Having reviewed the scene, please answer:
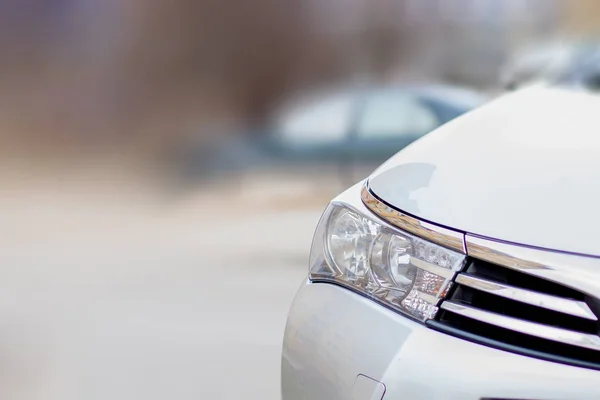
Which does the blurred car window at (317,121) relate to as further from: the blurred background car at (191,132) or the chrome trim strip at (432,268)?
the chrome trim strip at (432,268)

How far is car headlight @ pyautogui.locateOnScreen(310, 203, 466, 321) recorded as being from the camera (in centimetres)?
102

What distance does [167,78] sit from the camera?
270cm

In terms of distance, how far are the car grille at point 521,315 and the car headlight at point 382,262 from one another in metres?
0.03

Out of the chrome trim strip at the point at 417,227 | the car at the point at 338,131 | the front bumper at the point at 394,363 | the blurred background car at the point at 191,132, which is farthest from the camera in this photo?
the car at the point at 338,131

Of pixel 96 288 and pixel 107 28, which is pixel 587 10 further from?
pixel 96 288

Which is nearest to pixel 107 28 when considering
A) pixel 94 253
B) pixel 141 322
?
pixel 94 253

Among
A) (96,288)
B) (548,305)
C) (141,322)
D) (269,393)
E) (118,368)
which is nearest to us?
(548,305)

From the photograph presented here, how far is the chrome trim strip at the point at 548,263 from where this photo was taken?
0.91 metres

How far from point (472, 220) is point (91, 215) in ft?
7.15

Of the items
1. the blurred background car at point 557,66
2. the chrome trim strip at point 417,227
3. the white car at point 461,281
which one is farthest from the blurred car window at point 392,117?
the chrome trim strip at point 417,227

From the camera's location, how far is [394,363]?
3.20ft

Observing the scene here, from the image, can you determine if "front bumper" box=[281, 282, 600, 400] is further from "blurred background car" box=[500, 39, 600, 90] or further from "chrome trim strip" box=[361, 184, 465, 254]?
"blurred background car" box=[500, 39, 600, 90]

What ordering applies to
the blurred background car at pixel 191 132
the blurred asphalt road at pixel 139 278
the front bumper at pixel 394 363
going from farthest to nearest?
the blurred background car at pixel 191 132, the blurred asphalt road at pixel 139 278, the front bumper at pixel 394 363

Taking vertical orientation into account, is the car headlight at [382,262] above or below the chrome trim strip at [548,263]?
below
